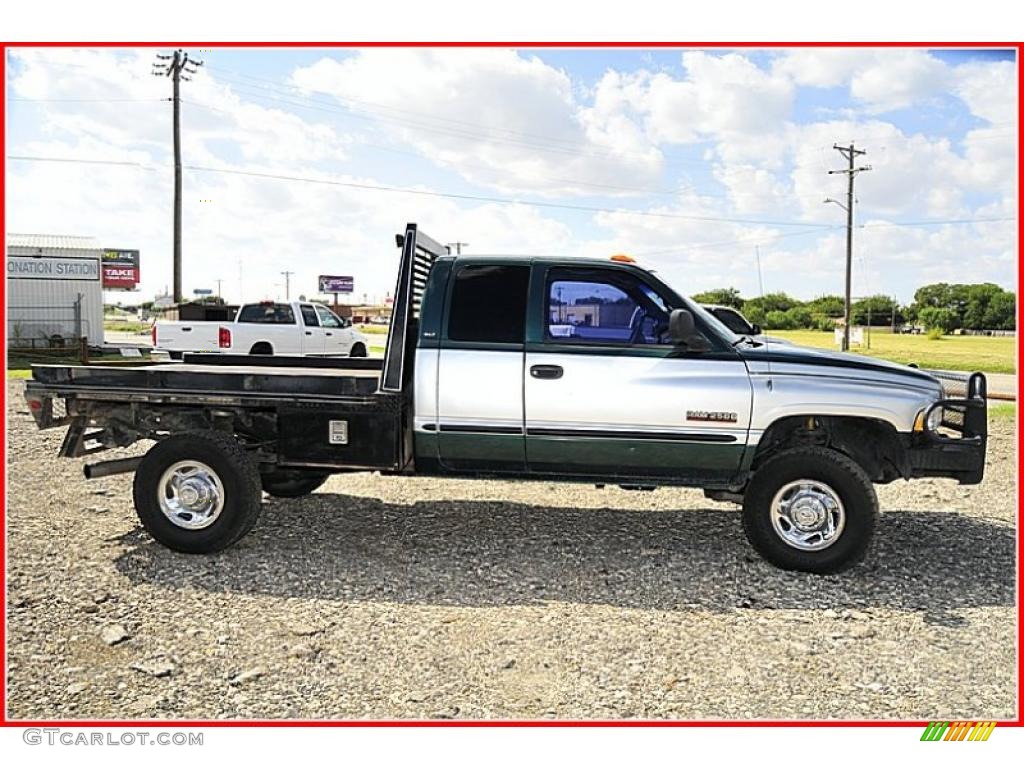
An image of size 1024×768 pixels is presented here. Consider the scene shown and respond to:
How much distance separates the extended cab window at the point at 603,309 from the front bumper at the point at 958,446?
1887 millimetres

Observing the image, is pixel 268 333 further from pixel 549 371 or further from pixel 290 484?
pixel 549 371

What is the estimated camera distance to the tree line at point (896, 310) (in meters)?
39.7

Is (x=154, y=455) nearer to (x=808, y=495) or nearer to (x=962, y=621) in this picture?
(x=808, y=495)

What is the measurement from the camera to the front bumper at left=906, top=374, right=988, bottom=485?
598 centimetres

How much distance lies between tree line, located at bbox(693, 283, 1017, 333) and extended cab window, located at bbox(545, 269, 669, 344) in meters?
27.7

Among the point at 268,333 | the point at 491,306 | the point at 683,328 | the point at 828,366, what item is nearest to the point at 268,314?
the point at 268,333

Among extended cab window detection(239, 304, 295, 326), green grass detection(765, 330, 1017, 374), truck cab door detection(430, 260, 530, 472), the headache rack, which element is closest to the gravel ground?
truck cab door detection(430, 260, 530, 472)

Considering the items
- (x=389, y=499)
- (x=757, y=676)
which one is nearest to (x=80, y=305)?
(x=389, y=499)

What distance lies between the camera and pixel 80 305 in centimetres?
2922

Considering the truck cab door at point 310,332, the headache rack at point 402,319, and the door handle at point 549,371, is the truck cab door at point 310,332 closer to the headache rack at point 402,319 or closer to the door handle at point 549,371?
the headache rack at point 402,319

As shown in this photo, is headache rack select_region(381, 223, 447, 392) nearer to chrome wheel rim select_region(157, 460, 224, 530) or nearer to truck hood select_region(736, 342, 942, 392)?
chrome wheel rim select_region(157, 460, 224, 530)

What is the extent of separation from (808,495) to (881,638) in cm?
117

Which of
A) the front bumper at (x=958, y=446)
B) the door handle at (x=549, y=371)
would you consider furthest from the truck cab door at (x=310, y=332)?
the front bumper at (x=958, y=446)

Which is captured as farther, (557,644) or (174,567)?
(174,567)
